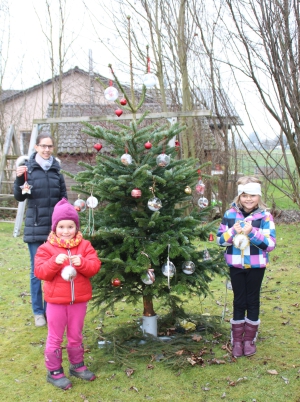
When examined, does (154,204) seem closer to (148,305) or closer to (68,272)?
(68,272)

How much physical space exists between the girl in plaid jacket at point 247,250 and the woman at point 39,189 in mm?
1963

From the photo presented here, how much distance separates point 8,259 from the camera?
917 centimetres

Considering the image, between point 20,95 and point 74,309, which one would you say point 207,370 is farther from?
point 20,95

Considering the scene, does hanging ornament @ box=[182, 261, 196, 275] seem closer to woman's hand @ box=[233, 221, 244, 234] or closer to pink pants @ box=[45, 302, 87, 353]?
woman's hand @ box=[233, 221, 244, 234]

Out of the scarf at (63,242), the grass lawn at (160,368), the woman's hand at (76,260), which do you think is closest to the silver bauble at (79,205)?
the scarf at (63,242)

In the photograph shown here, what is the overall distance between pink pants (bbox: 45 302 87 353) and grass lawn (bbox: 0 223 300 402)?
42 centimetres

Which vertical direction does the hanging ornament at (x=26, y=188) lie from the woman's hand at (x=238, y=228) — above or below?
above

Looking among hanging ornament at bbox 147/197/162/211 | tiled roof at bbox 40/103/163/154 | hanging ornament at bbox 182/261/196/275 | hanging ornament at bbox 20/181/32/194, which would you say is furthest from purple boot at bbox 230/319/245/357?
tiled roof at bbox 40/103/163/154

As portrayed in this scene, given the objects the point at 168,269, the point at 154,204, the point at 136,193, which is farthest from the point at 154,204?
the point at 168,269

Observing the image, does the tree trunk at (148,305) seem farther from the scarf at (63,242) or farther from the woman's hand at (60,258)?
the woman's hand at (60,258)

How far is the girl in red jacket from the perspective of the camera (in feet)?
12.0

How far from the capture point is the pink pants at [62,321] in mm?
3744

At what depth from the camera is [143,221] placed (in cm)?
418

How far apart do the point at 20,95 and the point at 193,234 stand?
70.6ft
